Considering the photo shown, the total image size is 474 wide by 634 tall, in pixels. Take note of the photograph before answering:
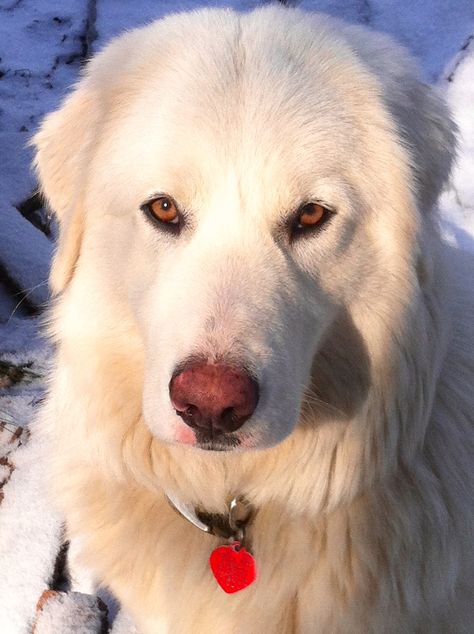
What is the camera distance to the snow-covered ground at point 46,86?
3.97 meters

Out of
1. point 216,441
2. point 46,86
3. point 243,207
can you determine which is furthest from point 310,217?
point 46,86

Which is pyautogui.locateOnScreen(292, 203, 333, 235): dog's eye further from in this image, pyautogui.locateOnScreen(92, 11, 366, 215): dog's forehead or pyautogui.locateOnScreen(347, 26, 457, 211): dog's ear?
pyautogui.locateOnScreen(347, 26, 457, 211): dog's ear

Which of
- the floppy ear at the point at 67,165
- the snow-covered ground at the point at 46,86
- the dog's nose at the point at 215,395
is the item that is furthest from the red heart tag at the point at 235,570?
the snow-covered ground at the point at 46,86

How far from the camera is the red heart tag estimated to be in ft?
7.59

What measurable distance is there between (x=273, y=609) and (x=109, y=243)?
1137mm

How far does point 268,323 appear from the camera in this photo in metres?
1.86

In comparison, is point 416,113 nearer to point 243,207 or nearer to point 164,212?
point 243,207

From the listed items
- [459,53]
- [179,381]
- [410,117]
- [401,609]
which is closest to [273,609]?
[401,609]

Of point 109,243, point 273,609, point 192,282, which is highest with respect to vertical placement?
point 192,282

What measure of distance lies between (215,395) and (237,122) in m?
0.70

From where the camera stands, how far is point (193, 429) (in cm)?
185

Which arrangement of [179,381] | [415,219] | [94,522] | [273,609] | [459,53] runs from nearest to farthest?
[179,381] → [415,219] → [273,609] → [94,522] → [459,53]

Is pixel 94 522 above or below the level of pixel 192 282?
below

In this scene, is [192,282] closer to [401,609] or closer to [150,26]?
[150,26]
